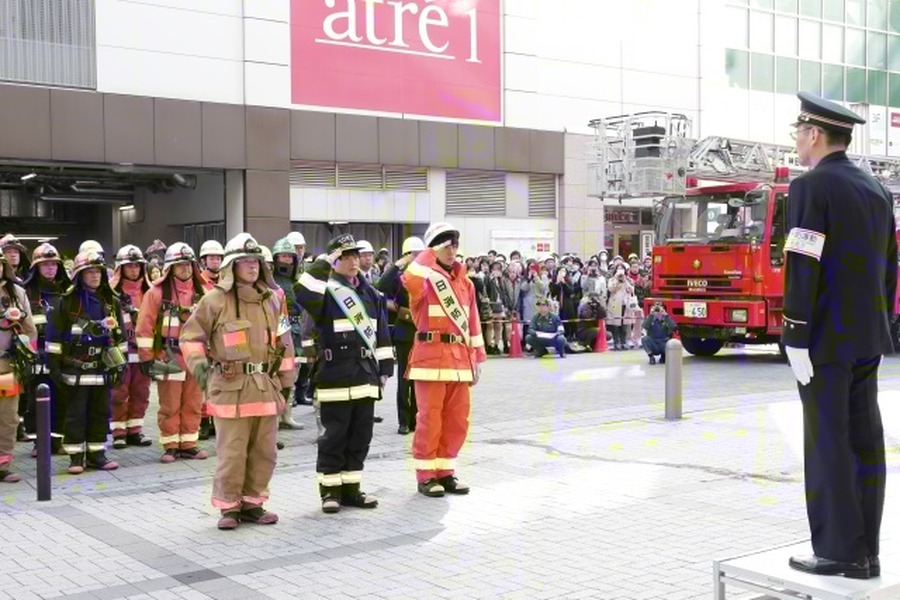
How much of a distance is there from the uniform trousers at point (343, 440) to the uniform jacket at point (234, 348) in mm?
465

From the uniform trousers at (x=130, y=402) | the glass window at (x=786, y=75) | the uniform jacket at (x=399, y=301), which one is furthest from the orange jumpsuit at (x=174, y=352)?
the glass window at (x=786, y=75)

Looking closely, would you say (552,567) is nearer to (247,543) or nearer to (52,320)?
(247,543)

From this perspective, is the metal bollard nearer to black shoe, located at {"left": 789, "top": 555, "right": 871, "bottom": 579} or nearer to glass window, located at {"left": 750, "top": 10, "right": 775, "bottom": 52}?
black shoe, located at {"left": 789, "top": 555, "right": 871, "bottom": 579}

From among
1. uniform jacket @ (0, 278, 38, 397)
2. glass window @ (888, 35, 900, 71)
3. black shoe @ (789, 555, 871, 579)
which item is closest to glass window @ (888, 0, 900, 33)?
glass window @ (888, 35, 900, 71)

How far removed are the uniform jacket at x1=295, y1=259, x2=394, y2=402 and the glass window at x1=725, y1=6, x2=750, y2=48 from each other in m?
26.9

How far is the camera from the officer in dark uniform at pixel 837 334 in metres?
4.52

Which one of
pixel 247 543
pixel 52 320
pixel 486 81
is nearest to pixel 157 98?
pixel 486 81

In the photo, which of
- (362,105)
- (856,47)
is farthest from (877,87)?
(362,105)

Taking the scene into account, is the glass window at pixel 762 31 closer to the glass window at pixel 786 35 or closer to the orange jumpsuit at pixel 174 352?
the glass window at pixel 786 35

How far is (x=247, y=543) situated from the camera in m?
6.90

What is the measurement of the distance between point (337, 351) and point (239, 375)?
83 cm

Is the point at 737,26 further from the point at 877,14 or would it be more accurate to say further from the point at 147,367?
the point at 147,367

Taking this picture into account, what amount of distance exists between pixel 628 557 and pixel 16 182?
23.1 m

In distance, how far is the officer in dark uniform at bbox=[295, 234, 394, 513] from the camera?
776cm
